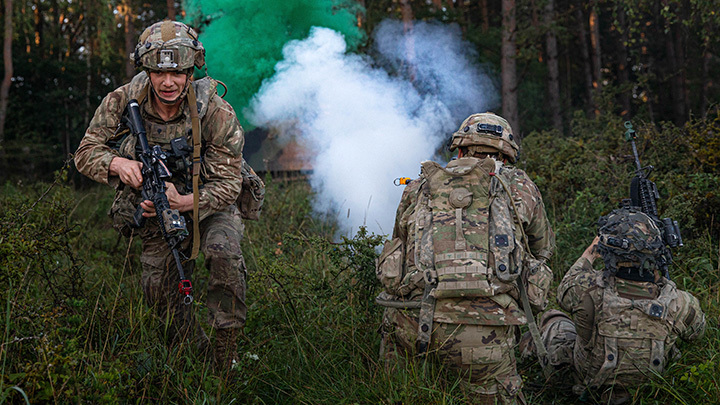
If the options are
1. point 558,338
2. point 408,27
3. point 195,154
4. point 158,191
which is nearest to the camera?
point 158,191

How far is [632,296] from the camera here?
3439 millimetres

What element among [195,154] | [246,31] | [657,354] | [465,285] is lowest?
[657,354]

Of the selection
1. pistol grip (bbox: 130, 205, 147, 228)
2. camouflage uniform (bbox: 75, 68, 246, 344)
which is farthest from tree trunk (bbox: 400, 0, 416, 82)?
pistol grip (bbox: 130, 205, 147, 228)

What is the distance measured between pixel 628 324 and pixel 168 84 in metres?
3.08

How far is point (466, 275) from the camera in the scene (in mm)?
3020

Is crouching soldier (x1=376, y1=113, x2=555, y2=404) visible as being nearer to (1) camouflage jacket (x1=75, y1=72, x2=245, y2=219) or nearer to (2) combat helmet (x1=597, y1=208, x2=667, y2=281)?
(2) combat helmet (x1=597, y1=208, x2=667, y2=281)

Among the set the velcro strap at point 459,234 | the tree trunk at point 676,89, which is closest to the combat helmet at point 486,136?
the velcro strap at point 459,234

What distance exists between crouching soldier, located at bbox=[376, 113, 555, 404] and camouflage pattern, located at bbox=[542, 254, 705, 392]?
50cm

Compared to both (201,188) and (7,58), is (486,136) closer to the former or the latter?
(201,188)

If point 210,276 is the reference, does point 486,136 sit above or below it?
above

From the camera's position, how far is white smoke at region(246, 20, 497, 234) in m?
7.05

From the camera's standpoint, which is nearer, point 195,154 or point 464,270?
point 464,270

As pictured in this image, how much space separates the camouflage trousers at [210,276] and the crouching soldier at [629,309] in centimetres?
210

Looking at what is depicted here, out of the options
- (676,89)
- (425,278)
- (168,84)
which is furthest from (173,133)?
(676,89)
